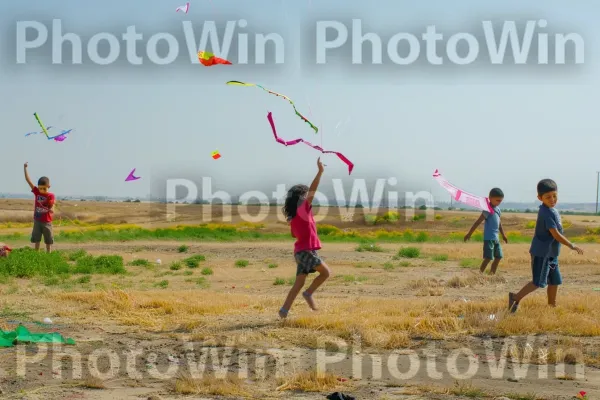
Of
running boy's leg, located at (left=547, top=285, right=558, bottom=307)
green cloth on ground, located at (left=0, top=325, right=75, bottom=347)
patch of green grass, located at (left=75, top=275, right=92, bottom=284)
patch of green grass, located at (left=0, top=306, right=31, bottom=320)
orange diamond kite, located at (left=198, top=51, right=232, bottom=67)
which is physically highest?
orange diamond kite, located at (left=198, top=51, right=232, bottom=67)

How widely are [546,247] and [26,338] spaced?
5962 millimetres

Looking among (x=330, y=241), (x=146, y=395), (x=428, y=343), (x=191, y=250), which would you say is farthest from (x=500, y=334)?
(x=330, y=241)

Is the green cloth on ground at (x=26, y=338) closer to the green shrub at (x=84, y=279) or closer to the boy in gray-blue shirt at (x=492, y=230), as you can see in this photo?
the green shrub at (x=84, y=279)

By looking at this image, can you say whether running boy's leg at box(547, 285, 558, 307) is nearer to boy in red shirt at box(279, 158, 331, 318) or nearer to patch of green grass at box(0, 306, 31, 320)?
boy in red shirt at box(279, 158, 331, 318)

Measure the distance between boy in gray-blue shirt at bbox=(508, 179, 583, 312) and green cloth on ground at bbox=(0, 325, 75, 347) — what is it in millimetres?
5076

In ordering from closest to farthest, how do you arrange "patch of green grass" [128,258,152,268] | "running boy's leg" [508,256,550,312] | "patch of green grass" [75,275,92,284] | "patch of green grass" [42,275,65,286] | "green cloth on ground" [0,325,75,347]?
1. "green cloth on ground" [0,325,75,347]
2. "running boy's leg" [508,256,550,312]
3. "patch of green grass" [42,275,65,286]
4. "patch of green grass" [75,275,92,284]
5. "patch of green grass" [128,258,152,268]

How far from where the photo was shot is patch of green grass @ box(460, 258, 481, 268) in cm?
1703

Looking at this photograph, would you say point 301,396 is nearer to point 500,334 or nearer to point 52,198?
point 500,334

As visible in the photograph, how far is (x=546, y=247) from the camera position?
29.3ft

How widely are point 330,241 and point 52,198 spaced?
48.9ft

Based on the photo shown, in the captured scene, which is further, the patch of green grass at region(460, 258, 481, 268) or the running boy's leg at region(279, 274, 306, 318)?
the patch of green grass at region(460, 258, 481, 268)

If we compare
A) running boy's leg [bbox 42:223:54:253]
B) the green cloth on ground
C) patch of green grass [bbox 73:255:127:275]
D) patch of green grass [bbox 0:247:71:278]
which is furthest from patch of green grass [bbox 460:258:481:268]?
the green cloth on ground

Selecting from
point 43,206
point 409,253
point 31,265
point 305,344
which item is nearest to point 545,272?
point 305,344

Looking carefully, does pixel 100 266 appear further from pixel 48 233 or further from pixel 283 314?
pixel 283 314
